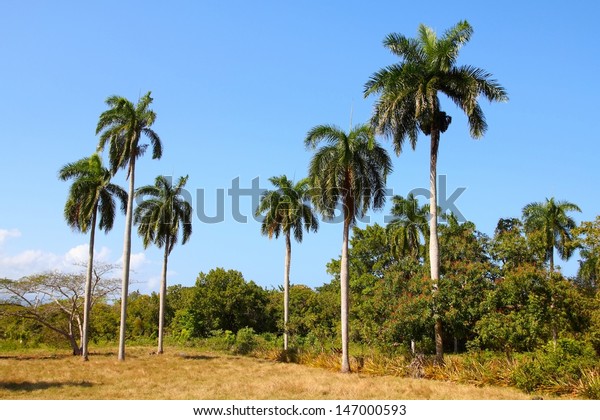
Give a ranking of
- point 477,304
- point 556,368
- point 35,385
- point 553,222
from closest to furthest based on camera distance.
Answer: point 556,368
point 35,385
point 477,304
point 553,222

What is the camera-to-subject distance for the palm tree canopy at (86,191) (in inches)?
1216

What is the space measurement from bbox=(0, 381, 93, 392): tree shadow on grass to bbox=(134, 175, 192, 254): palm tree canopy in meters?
18.1

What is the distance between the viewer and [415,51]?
23.3 metres

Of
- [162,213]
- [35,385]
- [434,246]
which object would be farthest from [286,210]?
[35,385]

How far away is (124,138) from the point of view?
30.1 metres

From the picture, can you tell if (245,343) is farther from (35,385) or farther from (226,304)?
(35,385)

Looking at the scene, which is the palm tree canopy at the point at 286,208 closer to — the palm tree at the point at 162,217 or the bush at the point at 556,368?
the palm tree at the point at 162,217

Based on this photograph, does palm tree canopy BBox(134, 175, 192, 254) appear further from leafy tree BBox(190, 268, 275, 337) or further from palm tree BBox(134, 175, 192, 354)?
leafy tree BBox(190, 268, 275, 337)

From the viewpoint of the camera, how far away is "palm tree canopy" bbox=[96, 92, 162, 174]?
2994cm

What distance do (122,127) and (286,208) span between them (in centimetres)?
1240

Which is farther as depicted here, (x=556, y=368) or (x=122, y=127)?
(x=122, y=127)

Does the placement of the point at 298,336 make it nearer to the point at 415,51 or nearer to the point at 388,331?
the point at 388,331

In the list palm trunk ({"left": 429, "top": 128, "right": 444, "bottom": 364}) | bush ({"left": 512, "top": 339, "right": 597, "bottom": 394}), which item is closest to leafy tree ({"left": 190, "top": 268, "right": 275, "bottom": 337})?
palm trunk ({"left": 429, "top": 128, "right": 444, "bottom": 364})

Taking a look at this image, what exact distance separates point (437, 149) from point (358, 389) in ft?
37.8
